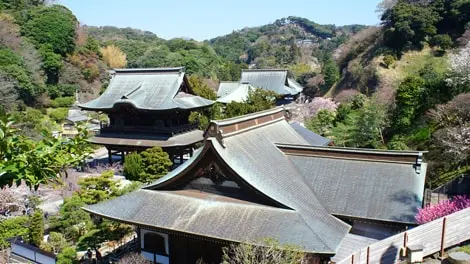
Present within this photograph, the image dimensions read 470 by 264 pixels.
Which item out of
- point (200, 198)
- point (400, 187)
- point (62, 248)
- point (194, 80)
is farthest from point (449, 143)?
point (194, 80)

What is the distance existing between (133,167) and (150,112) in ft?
16.3

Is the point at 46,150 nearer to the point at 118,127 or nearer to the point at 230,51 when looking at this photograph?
the point at 118,127

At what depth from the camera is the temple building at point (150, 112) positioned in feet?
85.9

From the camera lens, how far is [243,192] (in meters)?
11.3

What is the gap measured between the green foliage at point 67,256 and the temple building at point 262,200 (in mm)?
2732

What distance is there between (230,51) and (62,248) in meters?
132

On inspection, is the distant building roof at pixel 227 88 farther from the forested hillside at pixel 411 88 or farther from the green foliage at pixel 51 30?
the green foliage at pixel 51 30

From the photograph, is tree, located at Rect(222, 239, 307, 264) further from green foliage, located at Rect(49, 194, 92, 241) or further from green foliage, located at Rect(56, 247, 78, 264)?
green foliage, located at Rect(49, 194, 92, 241)

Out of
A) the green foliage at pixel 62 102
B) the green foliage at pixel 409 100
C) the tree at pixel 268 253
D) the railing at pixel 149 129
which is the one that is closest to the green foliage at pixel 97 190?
the tree at pixel 268 253

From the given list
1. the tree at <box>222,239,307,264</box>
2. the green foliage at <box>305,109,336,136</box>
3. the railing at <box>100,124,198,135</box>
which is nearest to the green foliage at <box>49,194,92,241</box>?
the tree at <box>222,239,307,264</box>

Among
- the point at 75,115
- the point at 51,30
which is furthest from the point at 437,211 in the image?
the point at 51,30

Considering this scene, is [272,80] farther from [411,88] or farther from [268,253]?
[268,253]

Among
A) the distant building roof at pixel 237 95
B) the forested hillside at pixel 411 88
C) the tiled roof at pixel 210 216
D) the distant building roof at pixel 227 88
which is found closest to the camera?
the tiled roof at pixel 210 216

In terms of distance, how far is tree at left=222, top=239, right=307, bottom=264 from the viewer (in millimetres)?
8531
